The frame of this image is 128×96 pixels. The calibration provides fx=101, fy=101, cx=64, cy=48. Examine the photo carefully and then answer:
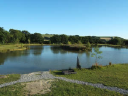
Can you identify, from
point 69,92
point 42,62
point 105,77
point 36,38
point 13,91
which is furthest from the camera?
point 36,38

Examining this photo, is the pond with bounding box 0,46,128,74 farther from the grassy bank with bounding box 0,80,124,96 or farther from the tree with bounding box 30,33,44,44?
the tree with bounding box 30,33,44,44

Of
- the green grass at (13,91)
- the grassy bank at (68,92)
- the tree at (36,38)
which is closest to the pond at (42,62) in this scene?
the green grass at (13,91)

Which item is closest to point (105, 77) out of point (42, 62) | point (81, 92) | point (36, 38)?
point (81, 92)

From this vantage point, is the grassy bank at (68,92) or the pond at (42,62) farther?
the pond at (42,62)

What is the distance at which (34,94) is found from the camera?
5.93 metres

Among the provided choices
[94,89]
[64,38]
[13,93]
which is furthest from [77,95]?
[64,38]

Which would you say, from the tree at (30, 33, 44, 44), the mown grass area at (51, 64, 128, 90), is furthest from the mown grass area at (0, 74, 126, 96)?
the tree at (30, 33, 44, 44)

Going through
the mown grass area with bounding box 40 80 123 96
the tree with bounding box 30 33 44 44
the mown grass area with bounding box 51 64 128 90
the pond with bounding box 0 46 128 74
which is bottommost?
the pond with bounding box 0 46 128 74

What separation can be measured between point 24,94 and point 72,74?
17.2 feet

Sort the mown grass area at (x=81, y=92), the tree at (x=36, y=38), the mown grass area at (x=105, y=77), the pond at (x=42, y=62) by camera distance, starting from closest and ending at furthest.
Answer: the mown grass area at (x=81, y=92) → the mown grass area at (x=105, y=77) → the pond at (x=42, y=62) → the tree at (x=36, y=38)

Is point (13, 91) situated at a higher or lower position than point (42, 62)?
higher

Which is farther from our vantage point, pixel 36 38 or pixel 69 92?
pixel 36 38

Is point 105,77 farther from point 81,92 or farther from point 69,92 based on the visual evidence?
point 69,92

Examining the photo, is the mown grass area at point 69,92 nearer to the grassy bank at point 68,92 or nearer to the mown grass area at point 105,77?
the grassy bank at point 68,92
